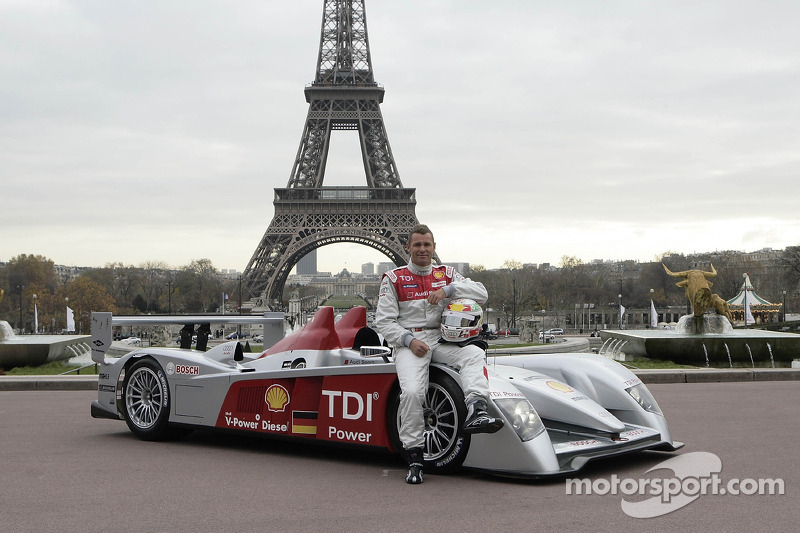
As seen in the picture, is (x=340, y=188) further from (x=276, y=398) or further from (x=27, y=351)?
(x=276, y=398)

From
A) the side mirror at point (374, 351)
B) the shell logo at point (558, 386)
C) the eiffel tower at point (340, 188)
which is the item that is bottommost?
the shell logo at point (558, 386)

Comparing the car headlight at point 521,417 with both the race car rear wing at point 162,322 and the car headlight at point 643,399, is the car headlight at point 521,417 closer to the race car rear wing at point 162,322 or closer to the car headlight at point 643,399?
the car headlight at point 643,399

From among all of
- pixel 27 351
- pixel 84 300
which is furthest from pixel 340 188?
pixel 27 351

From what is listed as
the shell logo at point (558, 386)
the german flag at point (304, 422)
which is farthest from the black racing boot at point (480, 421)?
the german flag at point (304, 422)

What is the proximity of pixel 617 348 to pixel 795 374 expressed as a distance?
5.92 meters

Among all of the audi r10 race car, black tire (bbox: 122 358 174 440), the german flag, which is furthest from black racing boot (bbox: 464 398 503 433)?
black tire (bbox: 122 358 174 440)

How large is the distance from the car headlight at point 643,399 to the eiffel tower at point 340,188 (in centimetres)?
6062

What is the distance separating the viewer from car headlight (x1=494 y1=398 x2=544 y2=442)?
521 centimetres

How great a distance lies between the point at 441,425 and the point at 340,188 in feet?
214

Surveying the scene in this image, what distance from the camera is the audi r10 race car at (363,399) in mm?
5383

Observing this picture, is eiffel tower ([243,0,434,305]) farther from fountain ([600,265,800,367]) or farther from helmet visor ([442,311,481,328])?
helmet visor ([442,311,481,328])

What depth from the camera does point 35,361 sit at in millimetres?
16094

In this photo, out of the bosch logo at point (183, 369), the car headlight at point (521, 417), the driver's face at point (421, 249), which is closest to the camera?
the car headlight at point (521, 417)

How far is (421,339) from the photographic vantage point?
571cm
